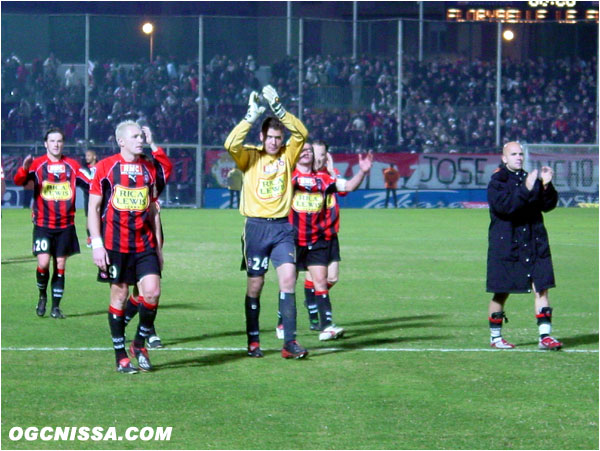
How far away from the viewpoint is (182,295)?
16078 millimetres

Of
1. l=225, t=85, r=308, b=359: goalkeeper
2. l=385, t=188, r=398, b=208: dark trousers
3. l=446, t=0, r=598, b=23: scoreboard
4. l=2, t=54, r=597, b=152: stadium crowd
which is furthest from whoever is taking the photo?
l=446, t=0, r=598, b=23: scoreboard

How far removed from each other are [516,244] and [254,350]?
2625mm

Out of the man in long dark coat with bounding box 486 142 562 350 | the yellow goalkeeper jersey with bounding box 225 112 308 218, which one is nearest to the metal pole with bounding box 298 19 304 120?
the man in long dark coat with bounding box 486 142 562 350

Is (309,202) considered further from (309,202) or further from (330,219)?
(330,219)

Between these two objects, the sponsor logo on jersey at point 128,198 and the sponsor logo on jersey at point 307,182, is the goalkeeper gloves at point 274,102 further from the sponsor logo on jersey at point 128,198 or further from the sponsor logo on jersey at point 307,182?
the sponsor logo on jersey at point 307,182

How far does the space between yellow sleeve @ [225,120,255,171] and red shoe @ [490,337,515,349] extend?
293 centimetres

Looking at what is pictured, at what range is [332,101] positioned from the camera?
4356cm

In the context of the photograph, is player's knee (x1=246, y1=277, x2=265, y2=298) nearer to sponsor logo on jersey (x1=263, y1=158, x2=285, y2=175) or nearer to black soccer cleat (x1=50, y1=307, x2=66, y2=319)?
sponsor logo on jersey (x1=263, y1=158, x2=285, y2=175)

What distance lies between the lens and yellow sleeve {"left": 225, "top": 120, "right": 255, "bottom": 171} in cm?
1010

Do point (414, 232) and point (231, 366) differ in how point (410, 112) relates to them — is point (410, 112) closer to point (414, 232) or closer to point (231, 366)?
point (414, 232)

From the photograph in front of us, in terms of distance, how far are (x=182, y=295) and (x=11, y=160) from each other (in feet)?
86.5

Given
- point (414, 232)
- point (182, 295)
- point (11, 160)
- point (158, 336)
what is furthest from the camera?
point (11, 160)

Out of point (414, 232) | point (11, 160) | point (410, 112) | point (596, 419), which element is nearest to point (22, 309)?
point (596, 419)

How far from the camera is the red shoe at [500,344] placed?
1101 centimetres
